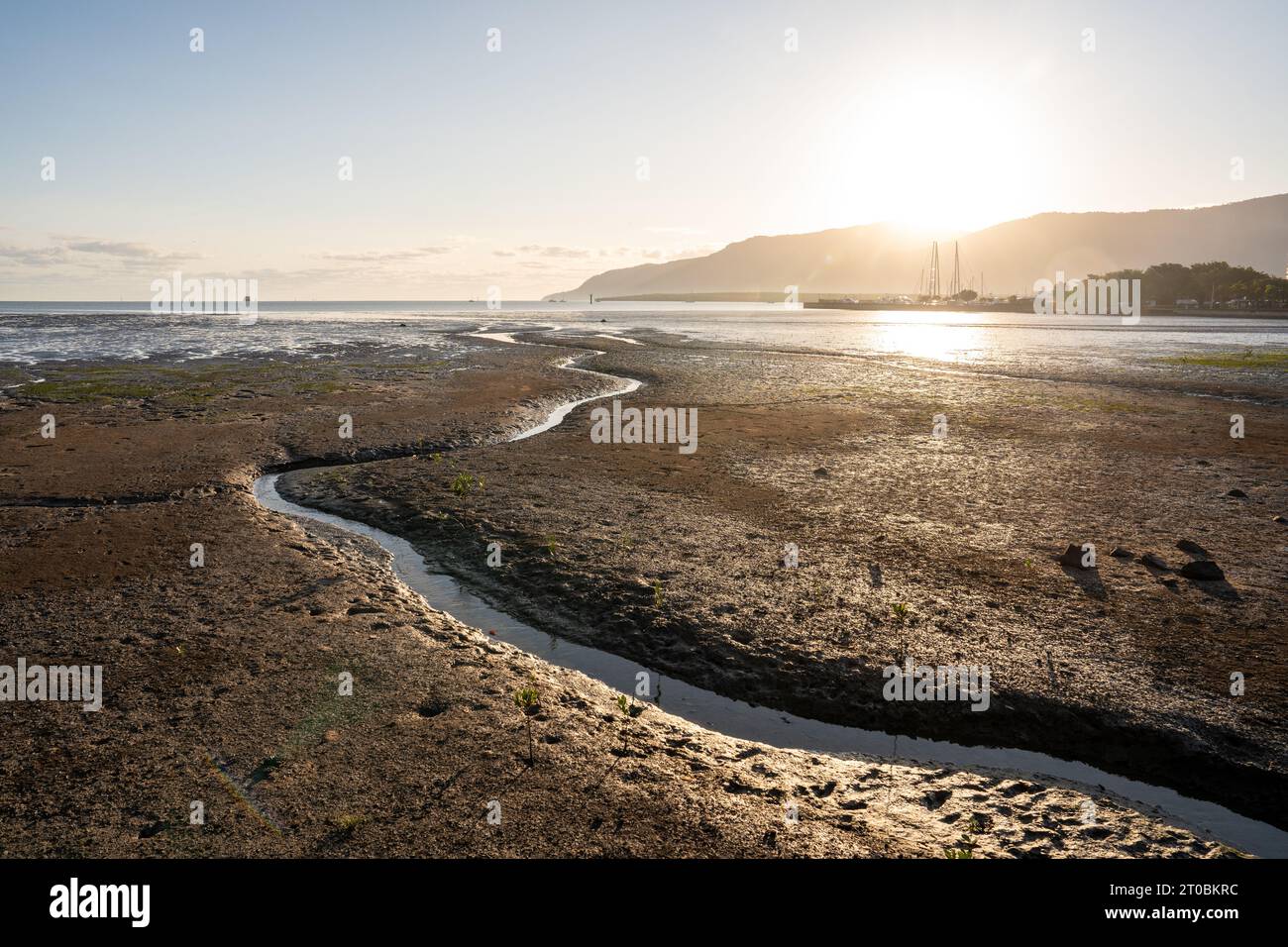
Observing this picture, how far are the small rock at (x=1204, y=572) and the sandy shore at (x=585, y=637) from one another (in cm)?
42

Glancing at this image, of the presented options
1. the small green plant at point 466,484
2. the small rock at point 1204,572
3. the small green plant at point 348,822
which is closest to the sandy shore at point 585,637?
the small green plant at point 348,822

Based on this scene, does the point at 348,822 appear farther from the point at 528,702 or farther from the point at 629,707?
the point at 629,707

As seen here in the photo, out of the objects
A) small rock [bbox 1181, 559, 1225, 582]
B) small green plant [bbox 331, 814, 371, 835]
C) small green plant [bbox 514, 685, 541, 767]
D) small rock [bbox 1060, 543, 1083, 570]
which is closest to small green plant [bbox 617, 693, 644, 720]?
small green plant [bbox 514, 685, 541, 767]

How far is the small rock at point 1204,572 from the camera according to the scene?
11.3m

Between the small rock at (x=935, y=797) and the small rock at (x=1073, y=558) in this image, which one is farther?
the small rock at (x=1073, y=558)

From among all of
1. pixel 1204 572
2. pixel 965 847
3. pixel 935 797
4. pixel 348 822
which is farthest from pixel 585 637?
pixel 1204 572

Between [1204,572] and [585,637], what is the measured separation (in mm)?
9354

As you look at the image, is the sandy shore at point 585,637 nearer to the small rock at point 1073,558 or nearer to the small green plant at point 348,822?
the small green plant at point 348,822

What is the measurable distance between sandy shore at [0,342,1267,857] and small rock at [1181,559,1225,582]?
1.37 ft

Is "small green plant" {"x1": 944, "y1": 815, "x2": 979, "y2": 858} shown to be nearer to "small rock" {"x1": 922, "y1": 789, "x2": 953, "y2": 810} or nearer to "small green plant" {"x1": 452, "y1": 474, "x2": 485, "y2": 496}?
"small rock" {"x1": 922, "y1": 789, "x2": 953, "y2": 810}

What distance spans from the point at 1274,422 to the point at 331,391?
1436 inches
